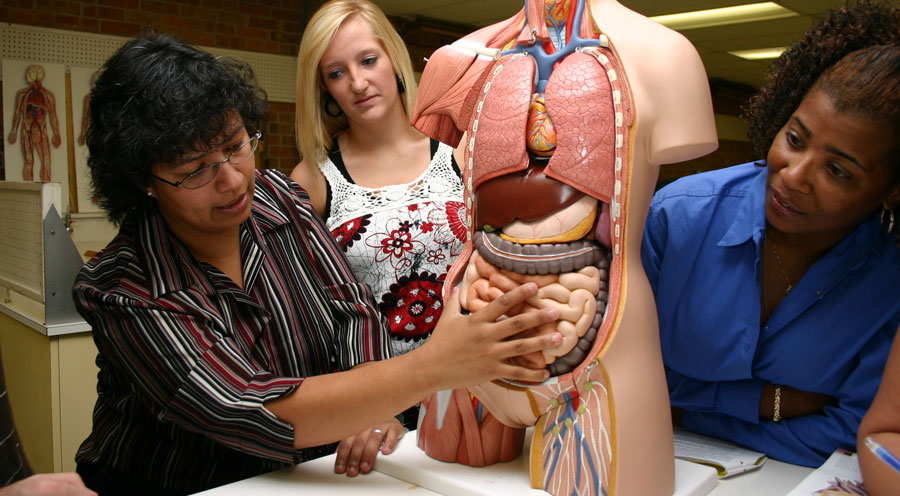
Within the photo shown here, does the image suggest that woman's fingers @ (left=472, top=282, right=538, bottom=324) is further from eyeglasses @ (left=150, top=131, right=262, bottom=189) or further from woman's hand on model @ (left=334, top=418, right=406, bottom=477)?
eyeglasses @ (left=150, top=131, right=262, bottom=189)

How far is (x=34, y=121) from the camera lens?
494 cm

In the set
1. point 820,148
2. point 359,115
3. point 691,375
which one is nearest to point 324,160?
point 359,115

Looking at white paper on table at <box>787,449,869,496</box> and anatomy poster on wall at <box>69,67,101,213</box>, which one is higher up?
Answer: anatomy poster on wall at <box>69,67,101,213</box>

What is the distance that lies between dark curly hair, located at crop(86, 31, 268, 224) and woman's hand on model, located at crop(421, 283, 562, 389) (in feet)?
2.14

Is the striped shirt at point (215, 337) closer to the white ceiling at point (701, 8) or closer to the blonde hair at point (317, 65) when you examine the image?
the blonde hair at point (317, 65)

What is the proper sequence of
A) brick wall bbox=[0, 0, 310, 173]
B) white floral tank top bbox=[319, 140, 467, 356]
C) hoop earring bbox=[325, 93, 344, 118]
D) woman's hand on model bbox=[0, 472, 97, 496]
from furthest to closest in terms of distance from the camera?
brick wall bbox=[0, 0, 310, 173] → hoop earring bbox=[325, 93, 344, 118] → white floral tank top bbox=[319, 140, 467, 356] → woman's hand on model bbox=[0, 472, 97, 496]

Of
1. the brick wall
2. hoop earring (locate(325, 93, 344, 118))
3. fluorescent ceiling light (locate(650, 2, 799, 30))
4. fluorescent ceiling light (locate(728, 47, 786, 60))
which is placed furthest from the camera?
fluorescent ceiling light (locate(728, 47, 786, 60))

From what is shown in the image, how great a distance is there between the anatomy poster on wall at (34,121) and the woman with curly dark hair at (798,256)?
15.8 feet

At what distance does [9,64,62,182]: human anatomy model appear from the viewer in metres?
4.86

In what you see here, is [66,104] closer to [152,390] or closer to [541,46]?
[152,390]

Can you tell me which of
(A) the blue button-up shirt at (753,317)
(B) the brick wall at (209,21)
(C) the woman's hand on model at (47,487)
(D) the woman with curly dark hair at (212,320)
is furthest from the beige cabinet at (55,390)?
(B) the brick wall at (209,21)

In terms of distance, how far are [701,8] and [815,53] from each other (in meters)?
5.67

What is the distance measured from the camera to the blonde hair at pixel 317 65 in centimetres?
207

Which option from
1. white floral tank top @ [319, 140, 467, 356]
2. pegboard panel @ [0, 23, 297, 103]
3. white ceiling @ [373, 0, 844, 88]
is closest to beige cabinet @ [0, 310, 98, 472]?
white floral tank top @ [319, 140, 467, 356]
